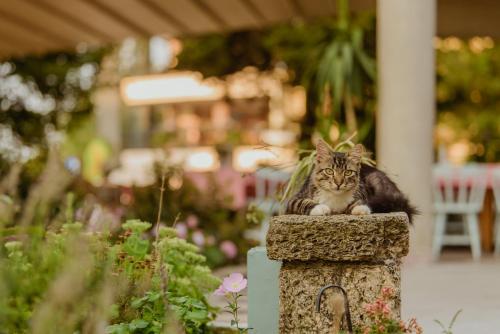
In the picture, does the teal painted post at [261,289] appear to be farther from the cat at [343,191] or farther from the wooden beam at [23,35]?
the wooden beam at [23,35]

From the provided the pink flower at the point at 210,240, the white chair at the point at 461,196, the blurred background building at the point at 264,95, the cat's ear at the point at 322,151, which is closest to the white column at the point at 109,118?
the blurred background building at the point at 264,95

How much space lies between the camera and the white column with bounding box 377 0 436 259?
502 cm

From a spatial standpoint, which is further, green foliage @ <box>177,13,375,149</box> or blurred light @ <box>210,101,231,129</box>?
blurred light @ <box>210,101,231,129</box>

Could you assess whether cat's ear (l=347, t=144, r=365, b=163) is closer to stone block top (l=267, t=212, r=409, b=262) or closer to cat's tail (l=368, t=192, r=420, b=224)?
cat's tail (l=368, t=192, r=420, b=224)

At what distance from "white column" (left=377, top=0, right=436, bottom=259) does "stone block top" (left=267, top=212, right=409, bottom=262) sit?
2963 mm

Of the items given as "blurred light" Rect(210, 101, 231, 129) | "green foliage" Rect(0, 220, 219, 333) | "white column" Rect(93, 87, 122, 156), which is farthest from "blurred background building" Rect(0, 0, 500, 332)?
"blurred light" Rect(210, 101, 231, 129)

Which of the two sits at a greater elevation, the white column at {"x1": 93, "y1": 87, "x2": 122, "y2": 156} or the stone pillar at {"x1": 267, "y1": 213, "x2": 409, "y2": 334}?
the white column at {"x1": 93, "y1": 87, "x2": 122, "y2": 156}

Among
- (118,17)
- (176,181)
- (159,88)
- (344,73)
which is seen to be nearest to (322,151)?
(344,73)

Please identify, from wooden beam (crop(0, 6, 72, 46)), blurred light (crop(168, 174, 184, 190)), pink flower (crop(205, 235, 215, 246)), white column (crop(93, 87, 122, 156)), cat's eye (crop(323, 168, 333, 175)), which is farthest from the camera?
white column (crop(93, 87, 122, 156))

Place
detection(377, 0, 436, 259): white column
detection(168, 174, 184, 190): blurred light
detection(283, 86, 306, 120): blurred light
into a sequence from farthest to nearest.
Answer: detection(283, 86, 306, 120): blurred light < detection(168, 174, 184, 190): blurred light < detection(377, 0, 436, 259): white column

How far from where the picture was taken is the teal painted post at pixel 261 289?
2463 millimetres

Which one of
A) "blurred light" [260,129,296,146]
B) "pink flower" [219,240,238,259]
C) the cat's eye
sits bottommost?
"pink flower" [219,240,238,259]

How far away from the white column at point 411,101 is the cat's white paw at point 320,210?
2.86 m

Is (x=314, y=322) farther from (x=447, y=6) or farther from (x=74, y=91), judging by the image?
(x=74, y=91)
